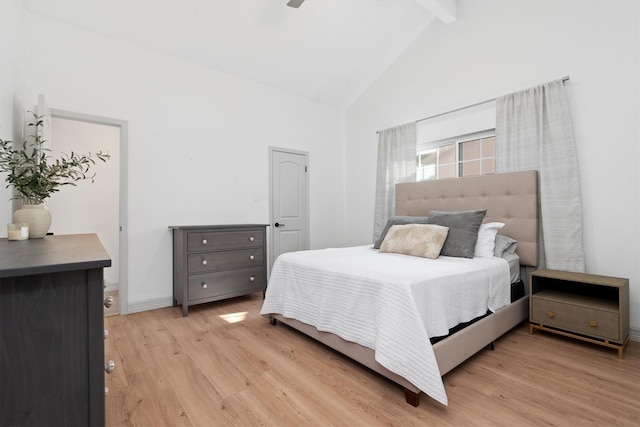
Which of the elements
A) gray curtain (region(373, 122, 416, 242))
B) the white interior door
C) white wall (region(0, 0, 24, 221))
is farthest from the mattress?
white wall (region(0, 0, 24, 221))

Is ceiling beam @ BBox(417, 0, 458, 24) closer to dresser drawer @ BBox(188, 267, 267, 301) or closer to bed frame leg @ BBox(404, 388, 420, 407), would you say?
dresser drawer @ BBox(188, 267, 267, 301)

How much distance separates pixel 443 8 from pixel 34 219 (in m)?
3.98

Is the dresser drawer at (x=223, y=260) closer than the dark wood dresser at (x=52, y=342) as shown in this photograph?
No

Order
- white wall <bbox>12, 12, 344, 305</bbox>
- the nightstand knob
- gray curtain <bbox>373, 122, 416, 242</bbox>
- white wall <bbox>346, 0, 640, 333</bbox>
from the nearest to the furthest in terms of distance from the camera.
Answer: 1. the nightstand knob
2. white wall <bbox>346, 0, 640, 333</bbox>
3. white wall <bbox>12, 12, 344, 305</bbox>
4. gray curtain <bbox>373, 122, 416, 242</bbox>

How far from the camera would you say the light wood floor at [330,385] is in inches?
58.6

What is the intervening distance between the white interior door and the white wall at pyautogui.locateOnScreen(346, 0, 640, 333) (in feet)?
6.21

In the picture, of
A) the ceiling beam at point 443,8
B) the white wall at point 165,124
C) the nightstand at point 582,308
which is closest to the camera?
the nightstand at point 582,308

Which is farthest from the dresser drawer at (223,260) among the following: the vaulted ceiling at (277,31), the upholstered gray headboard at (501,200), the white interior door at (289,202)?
the vaulted ceiling at (277,31)

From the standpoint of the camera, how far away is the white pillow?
102 inches

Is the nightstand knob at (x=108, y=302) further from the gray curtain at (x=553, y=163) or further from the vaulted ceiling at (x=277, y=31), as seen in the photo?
the gray curtain at (x=553, y=163)

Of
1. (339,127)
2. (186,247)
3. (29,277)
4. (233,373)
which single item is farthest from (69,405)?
(339,127)

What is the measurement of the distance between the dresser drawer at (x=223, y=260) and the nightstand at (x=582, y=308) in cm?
266

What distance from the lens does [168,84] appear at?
3.31 meters

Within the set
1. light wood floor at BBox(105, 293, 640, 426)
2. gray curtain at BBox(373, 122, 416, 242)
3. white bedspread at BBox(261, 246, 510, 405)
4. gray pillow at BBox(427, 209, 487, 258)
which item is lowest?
light wood floor at BBox(105, 293, 640, 426)
